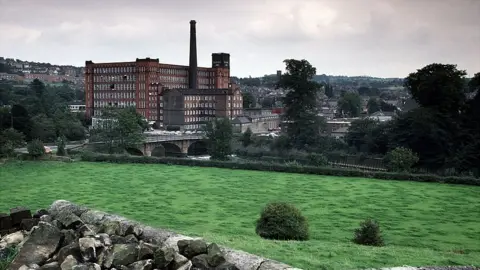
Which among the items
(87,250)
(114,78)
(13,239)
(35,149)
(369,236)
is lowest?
(369,236)

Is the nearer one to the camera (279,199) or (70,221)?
(70,221)

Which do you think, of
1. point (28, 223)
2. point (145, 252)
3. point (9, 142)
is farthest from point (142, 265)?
point (9, 142)

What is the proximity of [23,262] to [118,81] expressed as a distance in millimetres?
97113

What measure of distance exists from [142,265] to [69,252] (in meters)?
1.30

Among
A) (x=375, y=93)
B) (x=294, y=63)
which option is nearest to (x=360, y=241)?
(x=294, y=63)

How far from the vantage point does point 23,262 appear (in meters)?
7.64

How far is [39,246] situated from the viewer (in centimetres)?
785

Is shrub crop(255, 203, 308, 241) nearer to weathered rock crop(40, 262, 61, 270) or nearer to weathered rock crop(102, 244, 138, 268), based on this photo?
weathered rock crop(102, 244, 138, 268)

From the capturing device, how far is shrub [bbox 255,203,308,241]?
1480 centimetres

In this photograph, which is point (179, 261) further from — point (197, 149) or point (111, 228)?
point (197, 149)

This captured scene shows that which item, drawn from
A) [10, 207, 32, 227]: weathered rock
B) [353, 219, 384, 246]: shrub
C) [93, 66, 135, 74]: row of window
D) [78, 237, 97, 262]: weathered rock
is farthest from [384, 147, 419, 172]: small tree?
[93, 66, 135, 74]: row of window

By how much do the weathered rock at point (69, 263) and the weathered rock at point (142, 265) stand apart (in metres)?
0.88

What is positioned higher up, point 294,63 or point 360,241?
point 294,63

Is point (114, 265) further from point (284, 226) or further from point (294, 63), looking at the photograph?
point (294, 63)
